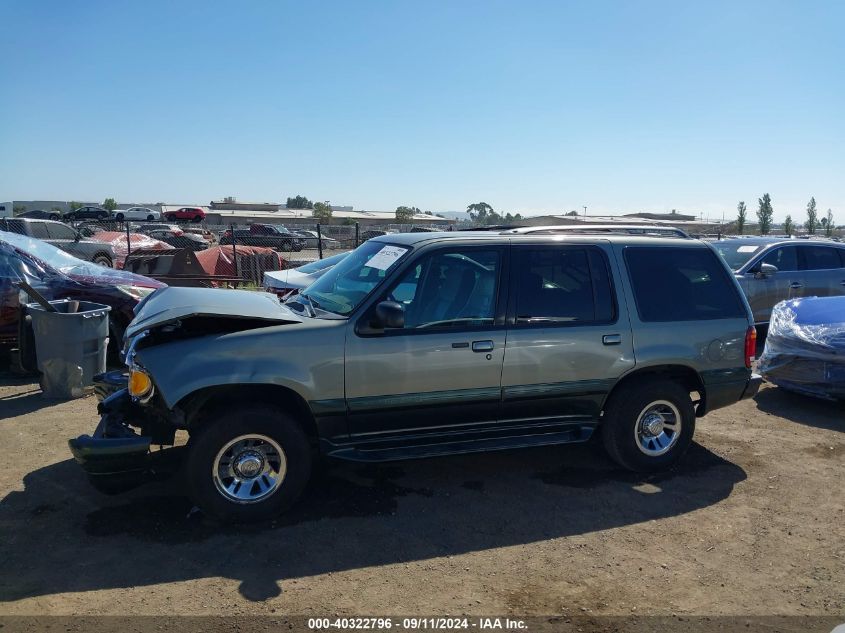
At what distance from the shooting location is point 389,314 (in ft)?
13.4

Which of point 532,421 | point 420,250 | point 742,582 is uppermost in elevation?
point 420,250

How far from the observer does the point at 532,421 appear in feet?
15.7

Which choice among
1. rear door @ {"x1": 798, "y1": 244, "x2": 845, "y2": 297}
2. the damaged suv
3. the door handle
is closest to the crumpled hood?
the damaged suv

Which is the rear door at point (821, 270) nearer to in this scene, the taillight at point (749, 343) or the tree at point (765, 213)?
the taillight at point (749, 343)

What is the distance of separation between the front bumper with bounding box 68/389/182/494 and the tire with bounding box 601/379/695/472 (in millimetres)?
3182

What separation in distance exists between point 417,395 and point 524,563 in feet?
4.17

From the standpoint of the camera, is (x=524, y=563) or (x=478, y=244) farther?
(x=478, y=244)

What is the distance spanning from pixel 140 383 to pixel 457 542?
2225mm

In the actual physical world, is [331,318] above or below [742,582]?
above

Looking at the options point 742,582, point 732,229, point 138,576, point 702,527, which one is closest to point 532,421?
point 702,527

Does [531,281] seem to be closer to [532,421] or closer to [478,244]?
[478,244]

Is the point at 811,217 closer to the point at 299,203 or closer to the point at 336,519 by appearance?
the point at 336,519

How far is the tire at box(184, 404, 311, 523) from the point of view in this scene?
405cm

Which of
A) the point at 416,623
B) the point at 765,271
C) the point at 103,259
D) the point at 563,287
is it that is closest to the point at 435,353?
the point at 563,287
